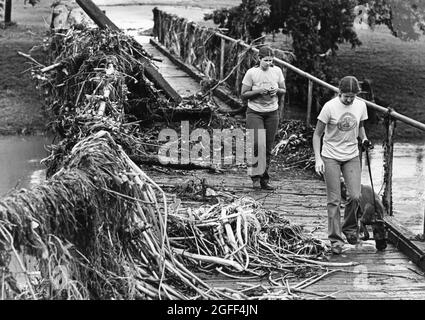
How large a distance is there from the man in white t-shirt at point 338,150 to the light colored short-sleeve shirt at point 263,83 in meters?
2.38

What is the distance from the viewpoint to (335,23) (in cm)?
2305

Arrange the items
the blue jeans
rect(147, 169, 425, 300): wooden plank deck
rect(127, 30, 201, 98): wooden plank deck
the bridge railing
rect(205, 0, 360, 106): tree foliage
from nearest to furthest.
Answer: rect(147, 169, 425, 300): wooden plank deck
the blue jeans
the bridge railing
rect(127, 30, 201, 98): wooden plank deck
rect(205, 0, 360, 106): tree foliage

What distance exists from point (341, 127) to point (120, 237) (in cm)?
268

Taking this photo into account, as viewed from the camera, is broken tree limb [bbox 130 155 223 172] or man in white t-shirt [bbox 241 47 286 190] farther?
broken tree limb [bbox 130 155 223 172]

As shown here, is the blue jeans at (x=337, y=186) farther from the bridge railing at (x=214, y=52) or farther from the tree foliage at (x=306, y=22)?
the tree foliage at (x=306, y=22)

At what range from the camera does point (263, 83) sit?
37.3 ft

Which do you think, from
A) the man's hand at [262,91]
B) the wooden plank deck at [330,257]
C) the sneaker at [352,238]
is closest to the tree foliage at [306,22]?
the wooden plank deck at [330,257]

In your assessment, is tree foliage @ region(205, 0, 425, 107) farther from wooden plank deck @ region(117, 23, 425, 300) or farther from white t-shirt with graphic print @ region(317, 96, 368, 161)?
white t-shirt with graphic print @ region(317, 96, 368, 161)

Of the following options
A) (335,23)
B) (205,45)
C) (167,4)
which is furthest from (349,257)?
(167,4)

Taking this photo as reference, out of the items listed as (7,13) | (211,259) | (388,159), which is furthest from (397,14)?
(211,259)

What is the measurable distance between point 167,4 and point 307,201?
33397 millimetres

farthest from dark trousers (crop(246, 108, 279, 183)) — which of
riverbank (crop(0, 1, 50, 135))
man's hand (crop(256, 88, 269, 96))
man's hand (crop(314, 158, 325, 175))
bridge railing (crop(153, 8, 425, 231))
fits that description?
riverbank (crop(0, 1, 50, 135))

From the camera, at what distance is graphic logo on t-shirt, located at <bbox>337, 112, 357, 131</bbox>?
893cm

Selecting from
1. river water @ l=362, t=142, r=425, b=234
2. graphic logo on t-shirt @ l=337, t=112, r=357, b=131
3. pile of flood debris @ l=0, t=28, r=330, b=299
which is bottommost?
river water @ l=362, t=142, r=425, b=234
